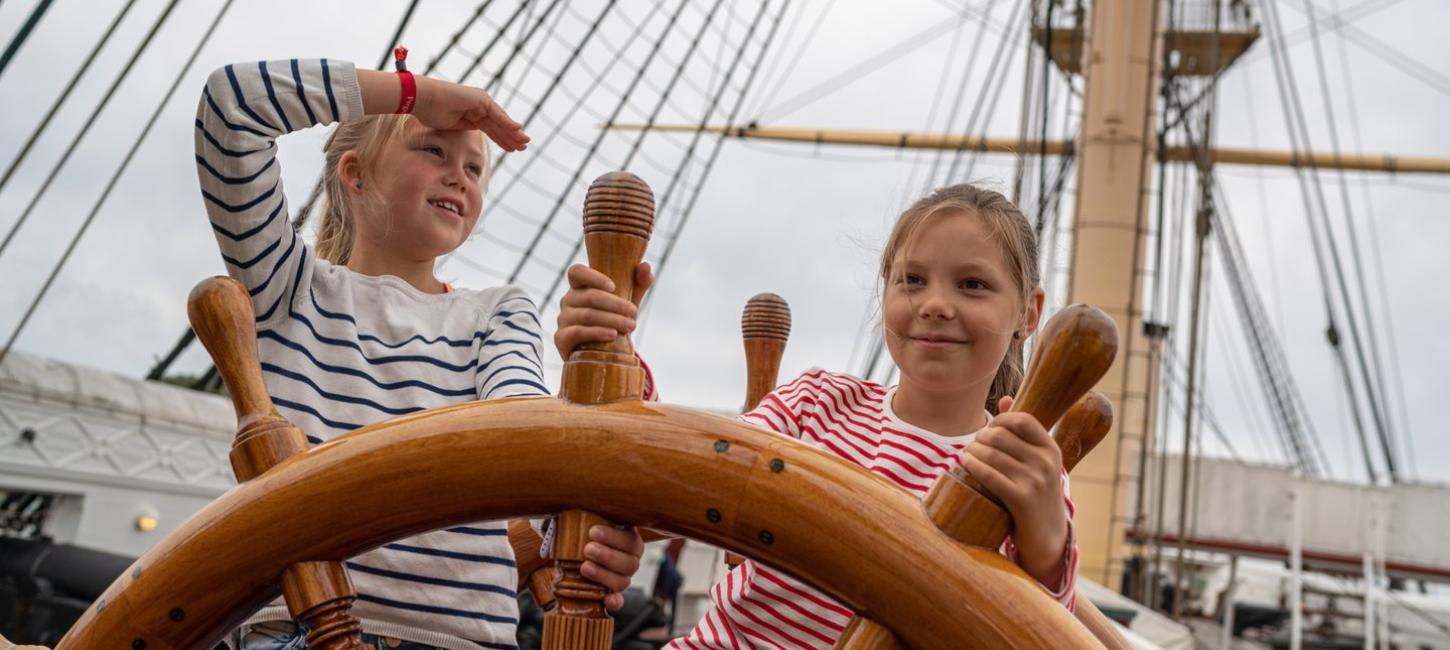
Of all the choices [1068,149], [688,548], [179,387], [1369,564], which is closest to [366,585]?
[179,387]

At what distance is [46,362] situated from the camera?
4004 millimetres

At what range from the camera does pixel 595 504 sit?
0.57m

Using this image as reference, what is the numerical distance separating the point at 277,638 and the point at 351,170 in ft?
1.47

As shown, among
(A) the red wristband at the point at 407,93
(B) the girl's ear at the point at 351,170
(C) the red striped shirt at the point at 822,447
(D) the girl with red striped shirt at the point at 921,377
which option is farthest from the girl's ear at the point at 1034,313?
(B) the girl's ear at the point at 351,170

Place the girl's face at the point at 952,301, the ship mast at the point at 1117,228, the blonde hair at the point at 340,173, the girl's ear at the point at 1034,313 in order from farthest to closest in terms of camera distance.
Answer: the ship mast at the point at 1117,228
the blonde hair at the point at 340,173
the girl's ear at the point at 1034,313
the girl's face at the point at 952,301

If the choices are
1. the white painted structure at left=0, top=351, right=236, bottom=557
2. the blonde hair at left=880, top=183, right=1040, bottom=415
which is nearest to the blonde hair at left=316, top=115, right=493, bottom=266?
the blonde hair at left=880, top=183, right=1040, bottom=415

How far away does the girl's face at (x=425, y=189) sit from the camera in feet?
3.50

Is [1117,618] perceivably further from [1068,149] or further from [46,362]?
[1068,149]

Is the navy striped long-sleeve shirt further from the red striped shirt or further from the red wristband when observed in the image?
the red striped shirt

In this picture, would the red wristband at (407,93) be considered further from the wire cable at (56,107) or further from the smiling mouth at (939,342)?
the wire cable at (56,107)

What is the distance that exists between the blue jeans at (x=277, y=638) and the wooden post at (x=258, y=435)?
31 cm

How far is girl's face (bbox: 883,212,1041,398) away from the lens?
0.84 m

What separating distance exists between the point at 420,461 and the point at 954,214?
0.46 m

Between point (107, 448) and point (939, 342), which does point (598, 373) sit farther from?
point (107, 448)
